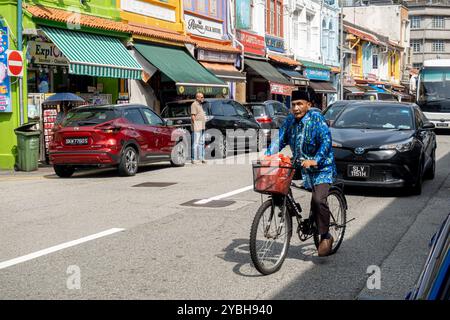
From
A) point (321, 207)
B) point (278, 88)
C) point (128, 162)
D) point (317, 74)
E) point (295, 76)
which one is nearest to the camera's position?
point (321, 207)

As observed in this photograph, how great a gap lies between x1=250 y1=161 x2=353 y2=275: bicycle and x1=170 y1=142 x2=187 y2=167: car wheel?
386 inches

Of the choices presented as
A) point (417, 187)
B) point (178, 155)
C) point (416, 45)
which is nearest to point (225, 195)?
point (417, 187)

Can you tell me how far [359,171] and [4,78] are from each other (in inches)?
396

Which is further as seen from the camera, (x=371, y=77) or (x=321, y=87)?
(x=371, y=77)

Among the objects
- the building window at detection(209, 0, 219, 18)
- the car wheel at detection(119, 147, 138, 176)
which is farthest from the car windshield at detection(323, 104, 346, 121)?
the building window at detection(209, 0, 219, 18)

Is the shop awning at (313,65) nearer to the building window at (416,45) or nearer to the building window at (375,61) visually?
the building window at (375,61)

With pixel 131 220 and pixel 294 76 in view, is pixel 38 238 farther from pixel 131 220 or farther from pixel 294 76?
pixel 294 76

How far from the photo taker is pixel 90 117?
45.7ft

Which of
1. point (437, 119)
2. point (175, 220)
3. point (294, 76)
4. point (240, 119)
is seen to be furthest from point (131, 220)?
point (294, 76)

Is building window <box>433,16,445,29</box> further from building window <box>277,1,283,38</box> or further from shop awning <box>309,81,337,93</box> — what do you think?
building window <box>277,1,283,38</box>

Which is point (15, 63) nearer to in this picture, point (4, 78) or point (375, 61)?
point (4, 78)

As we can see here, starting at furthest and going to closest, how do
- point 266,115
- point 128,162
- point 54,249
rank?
1. point 266,115
2. point 128,162
3. point 54,249

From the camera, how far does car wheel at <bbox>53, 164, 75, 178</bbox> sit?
1420 centimetres

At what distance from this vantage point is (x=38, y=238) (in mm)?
7531
